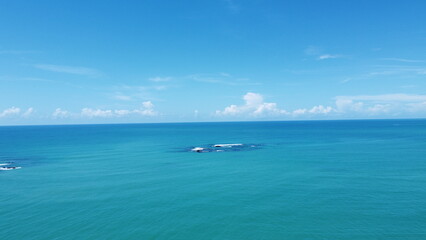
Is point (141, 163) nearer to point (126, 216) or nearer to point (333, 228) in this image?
point (126, 216)

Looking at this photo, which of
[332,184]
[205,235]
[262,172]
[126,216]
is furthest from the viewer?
[262,172]

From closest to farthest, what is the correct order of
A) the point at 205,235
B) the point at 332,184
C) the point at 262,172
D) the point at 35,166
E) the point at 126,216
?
1. the point at 205,235
2. the point at 126,216
3. the point at 332,184
4. the point at 262,172
5. the point at 35,166

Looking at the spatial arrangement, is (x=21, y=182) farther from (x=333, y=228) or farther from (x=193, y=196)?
(x=333, y=228)

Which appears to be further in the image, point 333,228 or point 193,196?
point 193,196

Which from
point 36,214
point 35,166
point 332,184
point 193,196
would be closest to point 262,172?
point 332,184

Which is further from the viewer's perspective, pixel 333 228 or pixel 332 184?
pixel 332 184

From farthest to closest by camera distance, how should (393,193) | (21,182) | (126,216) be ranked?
(21,182), (393,193), (126,216)

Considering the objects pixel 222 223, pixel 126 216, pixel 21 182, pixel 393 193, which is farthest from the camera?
pixel 21 182

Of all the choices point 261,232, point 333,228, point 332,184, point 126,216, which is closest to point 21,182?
point 126,216

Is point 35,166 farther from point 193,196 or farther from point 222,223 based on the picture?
point 222,223
